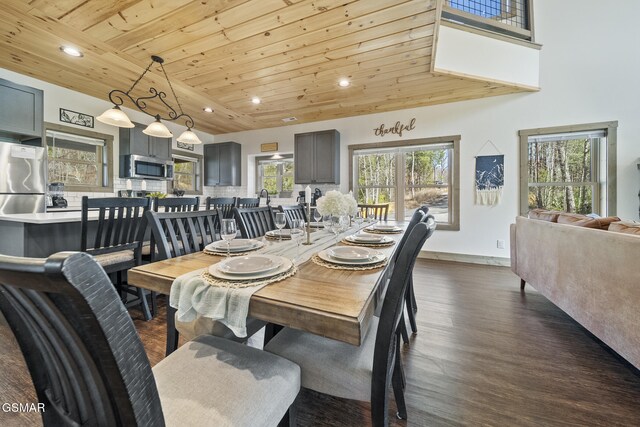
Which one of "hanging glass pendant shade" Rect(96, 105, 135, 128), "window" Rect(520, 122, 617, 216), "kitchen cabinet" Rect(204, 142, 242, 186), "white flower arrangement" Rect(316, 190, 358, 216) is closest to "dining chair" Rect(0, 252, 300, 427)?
"white flower arrangement" Rect(316, 190, 358, 216)

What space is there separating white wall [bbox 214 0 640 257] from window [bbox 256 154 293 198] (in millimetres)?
2540

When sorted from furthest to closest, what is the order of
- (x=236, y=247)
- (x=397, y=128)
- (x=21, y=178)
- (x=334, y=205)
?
(x=397, y=128) < (x=21, y=178) < (x=334, y=205) < (x=236, y=247)

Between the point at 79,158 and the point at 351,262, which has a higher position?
the point at 79,158

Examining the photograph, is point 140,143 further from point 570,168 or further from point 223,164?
point 570,168

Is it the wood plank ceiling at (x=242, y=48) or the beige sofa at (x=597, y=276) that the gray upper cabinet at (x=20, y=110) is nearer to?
the wood plank ceiling at (x=242, y=48)

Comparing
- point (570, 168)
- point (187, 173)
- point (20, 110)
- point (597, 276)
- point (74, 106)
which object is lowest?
point (597, 276)

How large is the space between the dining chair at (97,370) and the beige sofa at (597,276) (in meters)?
1.91

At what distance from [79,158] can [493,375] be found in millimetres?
5457

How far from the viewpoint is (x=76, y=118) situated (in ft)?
12.1

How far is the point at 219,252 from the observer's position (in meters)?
1.32

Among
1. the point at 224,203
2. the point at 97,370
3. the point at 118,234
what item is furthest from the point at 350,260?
the point at 224,203

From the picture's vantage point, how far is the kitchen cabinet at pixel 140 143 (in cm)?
400

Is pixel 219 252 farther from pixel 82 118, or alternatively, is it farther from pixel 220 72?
pixel 82 118

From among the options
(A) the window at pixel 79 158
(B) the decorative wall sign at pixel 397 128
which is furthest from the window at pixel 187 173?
(B) the decorative wall sign at pixel 397 128
